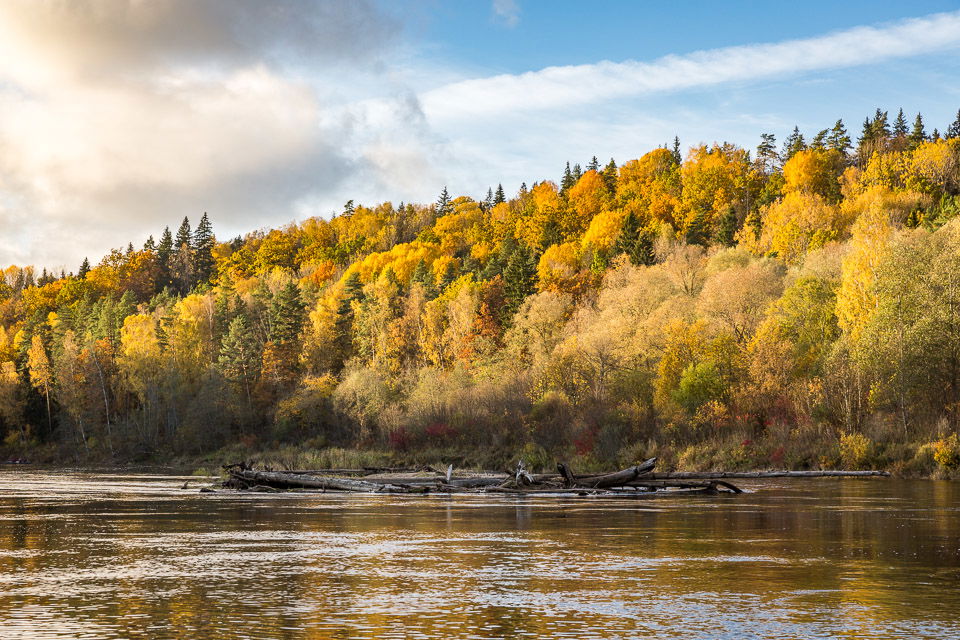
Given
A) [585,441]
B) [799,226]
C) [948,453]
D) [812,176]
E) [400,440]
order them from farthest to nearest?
[812,176] → [799,226] → [400,440] → [585,441] → [948,453]

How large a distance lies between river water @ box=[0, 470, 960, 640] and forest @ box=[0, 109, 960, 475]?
97.5 feet

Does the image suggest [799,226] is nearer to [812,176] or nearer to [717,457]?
[812,176]

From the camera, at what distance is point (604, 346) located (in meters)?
85.7

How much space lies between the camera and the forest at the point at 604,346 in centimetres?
6431

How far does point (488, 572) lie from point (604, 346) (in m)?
66.9

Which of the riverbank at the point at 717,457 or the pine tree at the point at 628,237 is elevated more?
the pine tree at the point at 628,237

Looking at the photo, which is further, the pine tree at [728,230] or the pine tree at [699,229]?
the pine tree at [699,229]

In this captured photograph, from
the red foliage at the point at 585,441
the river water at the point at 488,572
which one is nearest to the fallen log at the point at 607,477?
the river water at the point at 488,572

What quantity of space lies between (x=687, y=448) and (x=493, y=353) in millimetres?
46491

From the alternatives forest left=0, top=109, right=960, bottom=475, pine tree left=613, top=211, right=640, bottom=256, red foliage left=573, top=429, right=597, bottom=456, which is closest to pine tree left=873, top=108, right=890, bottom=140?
Answer: forest left=0, top=109, right=960, bottom=475

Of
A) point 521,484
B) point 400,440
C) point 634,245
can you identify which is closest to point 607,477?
point 521,484

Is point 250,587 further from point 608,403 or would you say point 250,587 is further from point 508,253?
point 508,253

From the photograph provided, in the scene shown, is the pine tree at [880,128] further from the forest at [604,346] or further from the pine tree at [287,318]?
the pine tree at [287,318]

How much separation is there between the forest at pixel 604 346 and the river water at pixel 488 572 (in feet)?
97.5
